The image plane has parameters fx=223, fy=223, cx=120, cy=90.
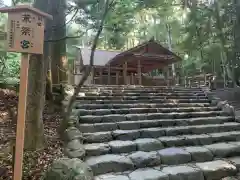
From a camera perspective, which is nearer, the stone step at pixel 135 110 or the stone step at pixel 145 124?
the stone step at pixel 145 124

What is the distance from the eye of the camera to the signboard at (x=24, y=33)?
9.71 ft

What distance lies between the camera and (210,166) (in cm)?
360

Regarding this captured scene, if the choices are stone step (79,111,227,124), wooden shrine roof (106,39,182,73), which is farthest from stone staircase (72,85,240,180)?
wooden shrine roof (106,39,182,73)

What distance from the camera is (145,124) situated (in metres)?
5.27

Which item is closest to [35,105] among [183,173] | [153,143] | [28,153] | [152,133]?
[28,153]

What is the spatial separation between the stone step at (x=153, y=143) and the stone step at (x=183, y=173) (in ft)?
2.01

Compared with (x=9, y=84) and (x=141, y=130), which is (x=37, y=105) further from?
(x=9, y=84)

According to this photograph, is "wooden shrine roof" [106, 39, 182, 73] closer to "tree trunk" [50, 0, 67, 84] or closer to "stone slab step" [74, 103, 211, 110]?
"tree trunk" [50, 0, 67, 84]

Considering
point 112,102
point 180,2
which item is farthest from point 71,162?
point 180,2

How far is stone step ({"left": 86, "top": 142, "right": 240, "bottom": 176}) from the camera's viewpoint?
351 centimetres

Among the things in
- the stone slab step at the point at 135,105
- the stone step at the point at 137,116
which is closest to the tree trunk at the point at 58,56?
the stone slab step at the point at 135,105

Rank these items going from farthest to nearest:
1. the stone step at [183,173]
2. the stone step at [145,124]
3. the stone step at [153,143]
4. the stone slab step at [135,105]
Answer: the stone slab step at [135,105] → the stone step at [145,124] → the stone step at [153,143] → the stone step at [183,173]

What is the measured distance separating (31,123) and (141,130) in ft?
7.27

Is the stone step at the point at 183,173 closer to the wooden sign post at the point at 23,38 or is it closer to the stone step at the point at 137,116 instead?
the wooden sign post at the point at 23,38
